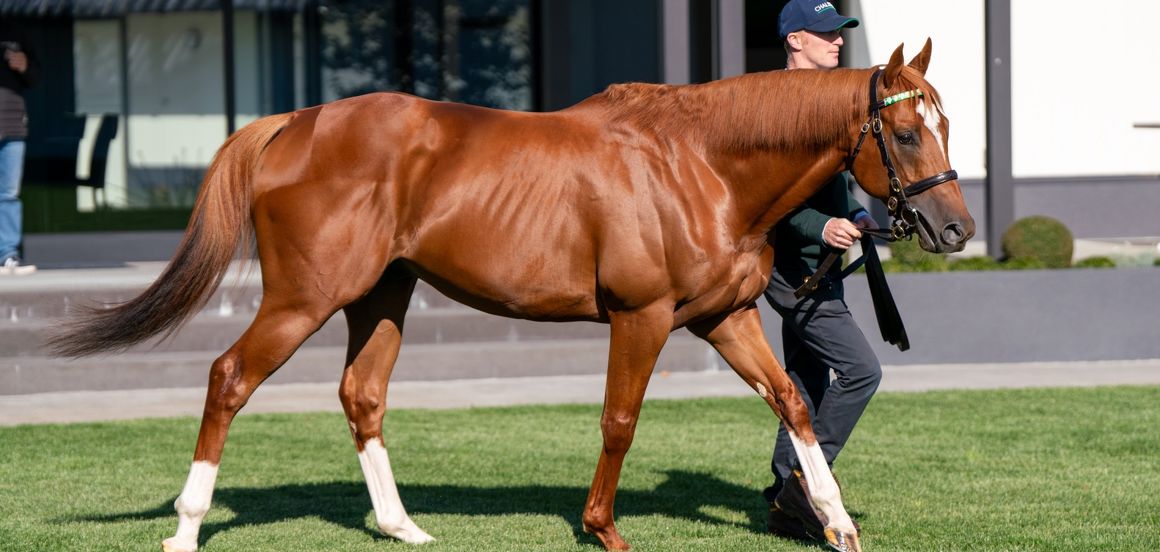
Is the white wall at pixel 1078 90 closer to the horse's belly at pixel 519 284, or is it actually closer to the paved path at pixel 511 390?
the paved path at pixel 511 390

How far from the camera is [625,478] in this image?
6637 millimetres

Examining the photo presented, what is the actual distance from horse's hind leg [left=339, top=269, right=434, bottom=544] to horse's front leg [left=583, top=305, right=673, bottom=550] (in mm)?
668

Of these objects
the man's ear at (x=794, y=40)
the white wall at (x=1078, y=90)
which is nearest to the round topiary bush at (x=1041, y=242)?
the white wall at (x=1078, y=90)

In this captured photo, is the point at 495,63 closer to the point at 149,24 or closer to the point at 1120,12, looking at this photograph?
the point at 149,24

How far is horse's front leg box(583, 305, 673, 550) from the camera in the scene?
5.06 metres

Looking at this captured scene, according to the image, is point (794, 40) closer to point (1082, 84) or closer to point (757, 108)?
point (757, 108)

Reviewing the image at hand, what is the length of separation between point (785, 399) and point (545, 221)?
41.7 inches

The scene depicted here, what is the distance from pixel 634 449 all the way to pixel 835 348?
2.13 m

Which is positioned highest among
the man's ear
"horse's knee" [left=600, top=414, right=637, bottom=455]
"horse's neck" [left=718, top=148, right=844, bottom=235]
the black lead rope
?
the man's ear

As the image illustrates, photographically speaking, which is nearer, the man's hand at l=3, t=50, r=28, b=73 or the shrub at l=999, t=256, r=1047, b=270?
the shrub at l=999, t=256, r=1047, b=270

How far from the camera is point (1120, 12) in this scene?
52.5ft

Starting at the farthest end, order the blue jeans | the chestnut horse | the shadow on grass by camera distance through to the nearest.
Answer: the blue jeans < the shadow on grass < the chestnut horse

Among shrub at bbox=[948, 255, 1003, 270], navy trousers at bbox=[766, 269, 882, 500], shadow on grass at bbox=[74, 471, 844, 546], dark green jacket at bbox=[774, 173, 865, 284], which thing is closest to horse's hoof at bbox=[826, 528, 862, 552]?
navy trousers at bbox=[766, 269, 882, 500]

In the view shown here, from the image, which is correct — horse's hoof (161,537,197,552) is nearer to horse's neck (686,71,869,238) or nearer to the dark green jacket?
horse's neck (686,71,869,238)
